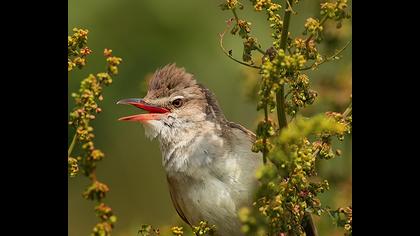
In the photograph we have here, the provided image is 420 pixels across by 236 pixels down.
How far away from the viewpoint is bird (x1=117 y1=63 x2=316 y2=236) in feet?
14.5

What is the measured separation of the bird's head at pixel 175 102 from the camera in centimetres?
477

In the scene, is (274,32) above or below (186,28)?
below

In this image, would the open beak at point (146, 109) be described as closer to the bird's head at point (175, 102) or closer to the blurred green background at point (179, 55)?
the bird's head at point (175, 102)

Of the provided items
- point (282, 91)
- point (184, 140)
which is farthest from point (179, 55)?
point (282, 91)

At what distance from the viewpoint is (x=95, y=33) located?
5.28 metres

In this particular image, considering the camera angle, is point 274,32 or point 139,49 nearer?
point 274,32

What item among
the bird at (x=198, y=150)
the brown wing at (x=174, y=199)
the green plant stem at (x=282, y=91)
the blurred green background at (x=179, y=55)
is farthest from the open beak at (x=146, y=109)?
the green plant stem at (x=282, y=91)

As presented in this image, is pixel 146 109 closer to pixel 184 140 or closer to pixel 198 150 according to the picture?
pixel 184 140

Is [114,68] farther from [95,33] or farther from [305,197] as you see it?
[95,33]

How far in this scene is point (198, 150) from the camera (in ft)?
15.0

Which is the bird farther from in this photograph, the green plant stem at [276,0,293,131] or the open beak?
the green plant stem at [276,0,293,131]

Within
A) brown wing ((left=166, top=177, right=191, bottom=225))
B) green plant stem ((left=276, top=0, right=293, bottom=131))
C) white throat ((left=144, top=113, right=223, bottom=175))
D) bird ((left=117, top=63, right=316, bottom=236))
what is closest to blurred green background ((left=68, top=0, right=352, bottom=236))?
brown wing ((left=166, top=177, right=191, bottom=225))
